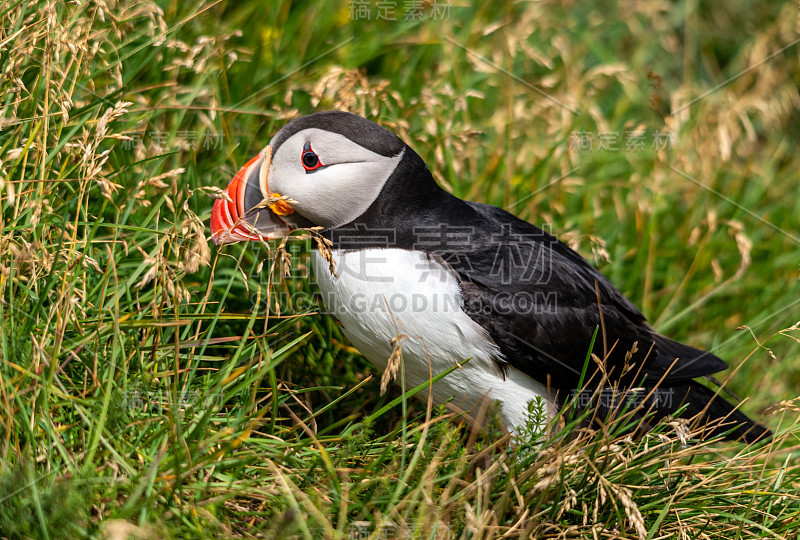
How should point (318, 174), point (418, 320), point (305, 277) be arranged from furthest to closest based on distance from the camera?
point (305, 277) < point (318, 174) < point (418, 320)

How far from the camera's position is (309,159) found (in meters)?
3.02

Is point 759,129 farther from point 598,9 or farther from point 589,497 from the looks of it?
point 589,497

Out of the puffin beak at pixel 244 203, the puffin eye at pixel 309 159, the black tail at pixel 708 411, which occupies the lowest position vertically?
the black tail at pixel 708 411

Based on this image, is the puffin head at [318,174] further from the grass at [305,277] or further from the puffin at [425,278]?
the grass at [305,277]

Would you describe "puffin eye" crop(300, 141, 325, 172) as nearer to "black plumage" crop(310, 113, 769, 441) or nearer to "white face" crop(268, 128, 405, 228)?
"white face" crop(268, 128, 405, 228)

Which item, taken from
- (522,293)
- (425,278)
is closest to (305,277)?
(425,278)

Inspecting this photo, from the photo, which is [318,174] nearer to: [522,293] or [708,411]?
[522,293]

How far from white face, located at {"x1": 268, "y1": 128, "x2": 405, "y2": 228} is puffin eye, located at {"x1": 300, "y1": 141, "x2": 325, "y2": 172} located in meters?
0.01

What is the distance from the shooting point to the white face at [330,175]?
3.00 meters

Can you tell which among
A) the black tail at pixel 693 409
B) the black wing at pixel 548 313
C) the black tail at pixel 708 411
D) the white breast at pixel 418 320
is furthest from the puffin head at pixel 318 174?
the black tail at pixel 708 411

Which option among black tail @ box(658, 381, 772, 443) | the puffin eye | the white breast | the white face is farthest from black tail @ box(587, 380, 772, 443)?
the puffin eye

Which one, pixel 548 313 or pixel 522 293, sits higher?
pixel 522 293

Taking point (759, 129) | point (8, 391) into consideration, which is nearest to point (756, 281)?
point (759, 129)

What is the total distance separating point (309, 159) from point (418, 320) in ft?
2.64
